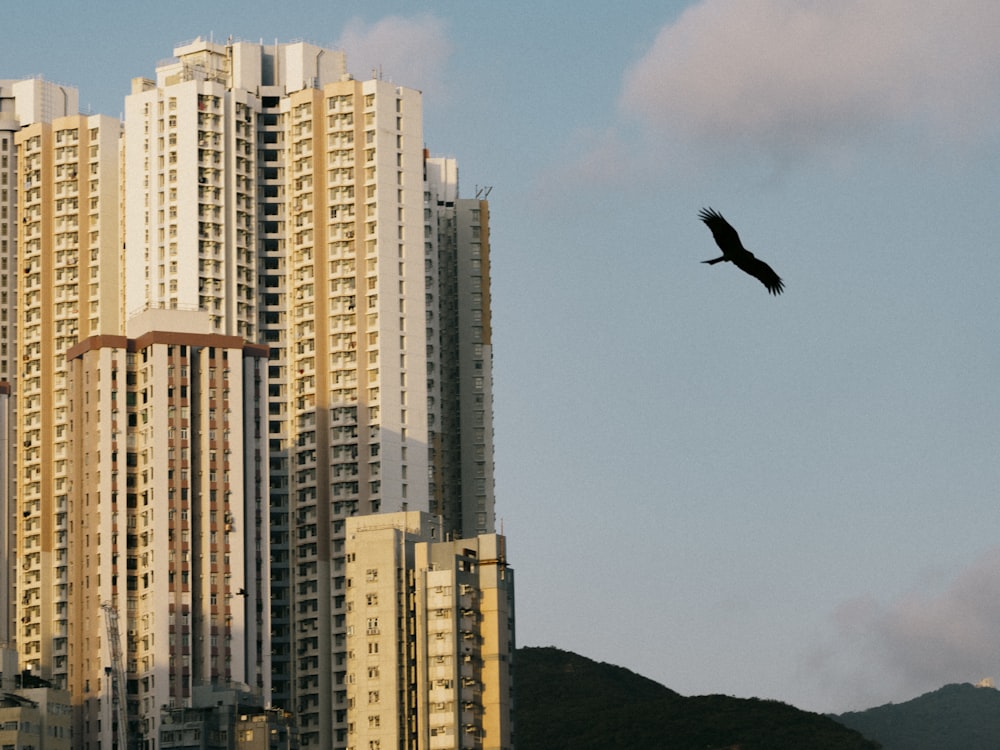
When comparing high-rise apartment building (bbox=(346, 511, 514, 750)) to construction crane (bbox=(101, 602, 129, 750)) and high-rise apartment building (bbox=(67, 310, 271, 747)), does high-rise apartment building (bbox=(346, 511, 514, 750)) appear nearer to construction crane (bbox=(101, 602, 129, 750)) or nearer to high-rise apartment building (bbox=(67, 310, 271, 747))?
high-rise apartment building (bbox=(67, 310, 271, 747))

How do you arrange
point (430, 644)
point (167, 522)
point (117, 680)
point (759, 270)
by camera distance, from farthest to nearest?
point (167, 522)
point (430, 644)
point (117, 680)
point (759, 270)

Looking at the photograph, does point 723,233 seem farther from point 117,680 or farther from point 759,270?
point 117,680

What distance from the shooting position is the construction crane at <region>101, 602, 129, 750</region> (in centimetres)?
18438

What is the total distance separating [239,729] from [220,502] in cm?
2137

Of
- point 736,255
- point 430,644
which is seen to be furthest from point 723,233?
point 430,644

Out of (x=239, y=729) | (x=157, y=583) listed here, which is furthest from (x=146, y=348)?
(x=239, y=729)

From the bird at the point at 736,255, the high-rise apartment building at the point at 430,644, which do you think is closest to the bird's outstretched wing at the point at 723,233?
the bird at the point at 736,255

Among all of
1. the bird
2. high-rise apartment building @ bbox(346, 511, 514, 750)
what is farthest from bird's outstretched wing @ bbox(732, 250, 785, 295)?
high-rise apartment building @ bbox(346, 511, 514, 750)

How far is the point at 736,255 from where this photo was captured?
4059 centimetres

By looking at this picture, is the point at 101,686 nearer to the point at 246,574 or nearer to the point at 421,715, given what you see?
the point at 246,574

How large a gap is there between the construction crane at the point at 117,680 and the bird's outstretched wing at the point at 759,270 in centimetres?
15063

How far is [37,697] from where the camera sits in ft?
601

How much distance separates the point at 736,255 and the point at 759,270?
75 cm

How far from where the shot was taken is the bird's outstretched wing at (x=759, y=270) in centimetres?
3906
